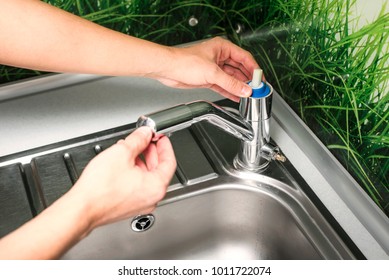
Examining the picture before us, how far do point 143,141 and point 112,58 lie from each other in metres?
0.20

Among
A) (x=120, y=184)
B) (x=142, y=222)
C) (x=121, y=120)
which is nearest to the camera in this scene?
(x=120, y=184)

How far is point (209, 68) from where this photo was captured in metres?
0.81

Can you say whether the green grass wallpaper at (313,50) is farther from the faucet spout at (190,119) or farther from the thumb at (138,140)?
the thumb at (138,140)

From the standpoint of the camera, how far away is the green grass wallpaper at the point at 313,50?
730mm

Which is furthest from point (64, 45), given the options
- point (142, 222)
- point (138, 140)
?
point (142, 222)

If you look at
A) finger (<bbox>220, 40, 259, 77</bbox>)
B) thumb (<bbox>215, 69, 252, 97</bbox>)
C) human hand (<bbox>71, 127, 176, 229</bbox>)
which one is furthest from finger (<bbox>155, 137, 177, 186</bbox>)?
finger (<bbox>220, 40, 259, 77</bbox>)

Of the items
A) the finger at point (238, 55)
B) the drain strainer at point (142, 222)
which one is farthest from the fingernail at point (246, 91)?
the drain strainer at point (142, 222)

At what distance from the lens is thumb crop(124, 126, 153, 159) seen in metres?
0.66

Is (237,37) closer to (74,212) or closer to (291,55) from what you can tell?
(291,55)

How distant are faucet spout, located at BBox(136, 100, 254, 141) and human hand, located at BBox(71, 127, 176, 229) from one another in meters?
0.05

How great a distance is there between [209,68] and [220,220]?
300mm

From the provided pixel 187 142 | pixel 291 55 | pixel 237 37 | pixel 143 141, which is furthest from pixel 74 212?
pixel 237 37

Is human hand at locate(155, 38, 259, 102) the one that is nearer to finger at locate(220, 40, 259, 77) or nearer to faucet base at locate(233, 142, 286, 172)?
finger at locate(220, 40, 259, 77)

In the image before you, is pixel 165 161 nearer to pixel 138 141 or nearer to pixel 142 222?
pixel 138 141
